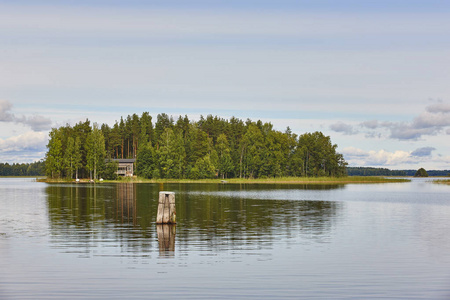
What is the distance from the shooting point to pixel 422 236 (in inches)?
1035

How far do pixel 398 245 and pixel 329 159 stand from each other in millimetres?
155406

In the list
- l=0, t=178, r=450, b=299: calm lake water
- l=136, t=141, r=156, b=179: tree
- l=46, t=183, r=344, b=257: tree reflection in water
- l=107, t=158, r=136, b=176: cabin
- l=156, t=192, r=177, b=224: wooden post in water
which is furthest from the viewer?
l=107, t=158, r=136, b=176: cabin

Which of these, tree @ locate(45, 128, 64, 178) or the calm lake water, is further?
tree @ locate(45, 128, 64, 178)

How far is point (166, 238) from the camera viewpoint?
79.1 ft

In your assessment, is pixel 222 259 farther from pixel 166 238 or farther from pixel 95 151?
pixel 95 151

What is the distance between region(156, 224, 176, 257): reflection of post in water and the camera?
2014cm

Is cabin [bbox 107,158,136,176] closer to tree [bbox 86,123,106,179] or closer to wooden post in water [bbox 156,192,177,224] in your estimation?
tree [bbox 86,123,106,179]

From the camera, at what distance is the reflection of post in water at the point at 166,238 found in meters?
20.1

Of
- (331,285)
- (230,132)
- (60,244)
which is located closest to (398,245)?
(331,285)

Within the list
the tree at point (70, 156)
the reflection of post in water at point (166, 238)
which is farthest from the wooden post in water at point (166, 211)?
the tree at point (70, 156)

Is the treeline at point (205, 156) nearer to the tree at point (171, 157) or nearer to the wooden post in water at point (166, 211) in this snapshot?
the tree at point (171, 157)

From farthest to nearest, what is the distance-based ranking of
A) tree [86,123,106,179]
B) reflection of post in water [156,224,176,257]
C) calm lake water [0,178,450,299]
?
tree [86,123,106,179] → reflection of post in water [156,224,176,257] → calm lake water [0,178,450,299]

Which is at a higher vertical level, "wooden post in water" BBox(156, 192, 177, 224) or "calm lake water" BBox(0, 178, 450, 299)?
"wooden post in water" BBox(156, 192, 177, 224)

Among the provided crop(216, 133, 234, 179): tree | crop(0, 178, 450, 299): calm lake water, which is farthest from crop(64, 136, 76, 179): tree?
crop(0, 178, 450, 299): calm lake water
